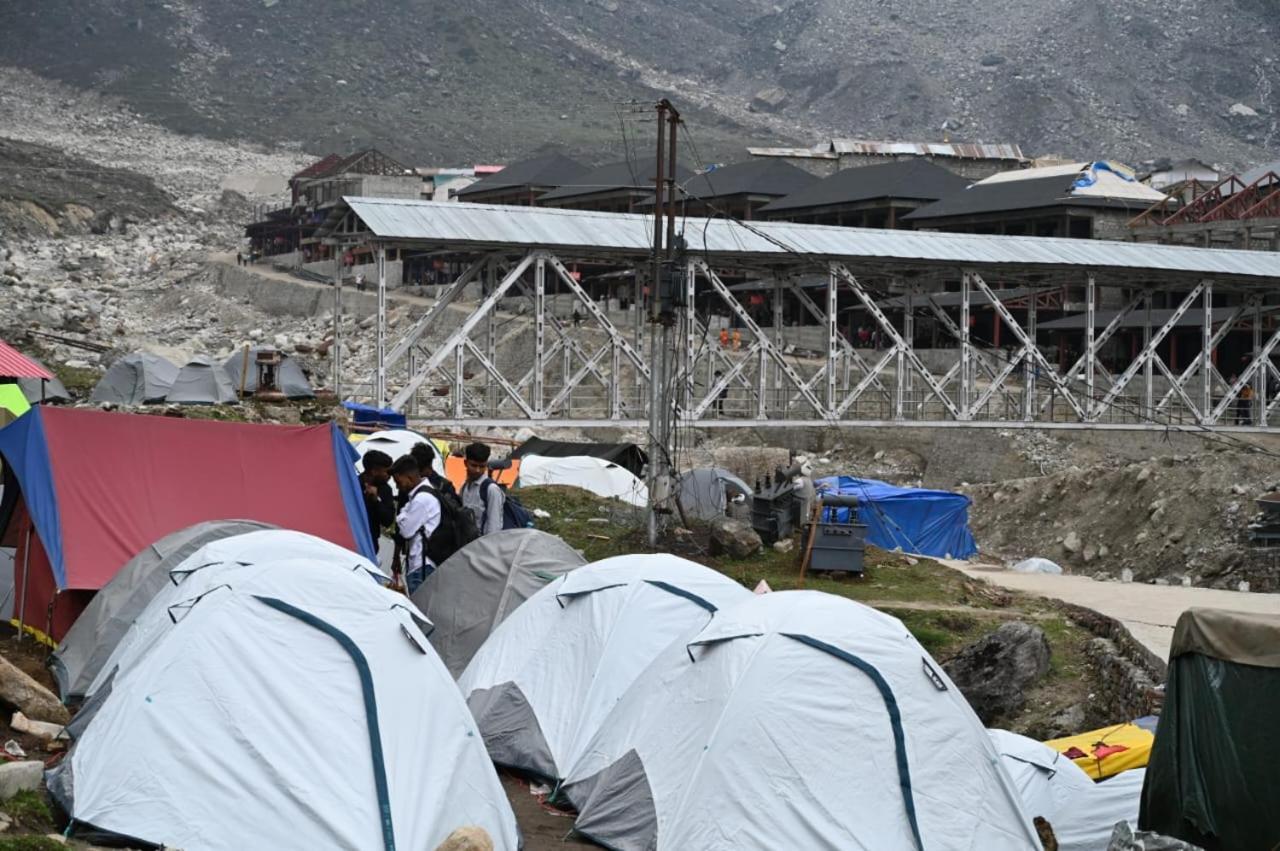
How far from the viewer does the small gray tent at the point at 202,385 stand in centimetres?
3807

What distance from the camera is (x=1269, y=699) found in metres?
10.8

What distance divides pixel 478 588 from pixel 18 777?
5.84 meters

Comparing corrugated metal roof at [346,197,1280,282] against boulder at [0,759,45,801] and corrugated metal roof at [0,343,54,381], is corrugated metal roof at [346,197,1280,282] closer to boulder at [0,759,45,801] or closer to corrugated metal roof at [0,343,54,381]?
corrugated metal roof at [0,343,54,381]

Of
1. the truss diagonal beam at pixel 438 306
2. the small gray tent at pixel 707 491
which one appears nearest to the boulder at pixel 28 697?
the small gray tent at pixel 707 491

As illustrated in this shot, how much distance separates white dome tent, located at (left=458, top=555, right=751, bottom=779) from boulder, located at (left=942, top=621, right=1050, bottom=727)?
4281mm

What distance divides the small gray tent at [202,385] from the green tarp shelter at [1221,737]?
96.6 ft

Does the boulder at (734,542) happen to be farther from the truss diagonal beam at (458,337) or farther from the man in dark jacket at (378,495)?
the truss diagonal beam at (458,337)

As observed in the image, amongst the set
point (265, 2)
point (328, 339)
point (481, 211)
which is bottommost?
point (328, 339)

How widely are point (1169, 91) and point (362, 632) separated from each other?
181980mm

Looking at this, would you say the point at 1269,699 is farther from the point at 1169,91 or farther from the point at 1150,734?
the point at 1169,91

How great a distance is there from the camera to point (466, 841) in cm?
981

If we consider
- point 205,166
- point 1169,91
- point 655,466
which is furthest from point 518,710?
point 1169,91

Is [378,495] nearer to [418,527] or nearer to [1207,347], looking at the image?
[418,527]

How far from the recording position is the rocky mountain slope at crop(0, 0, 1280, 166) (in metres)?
151
